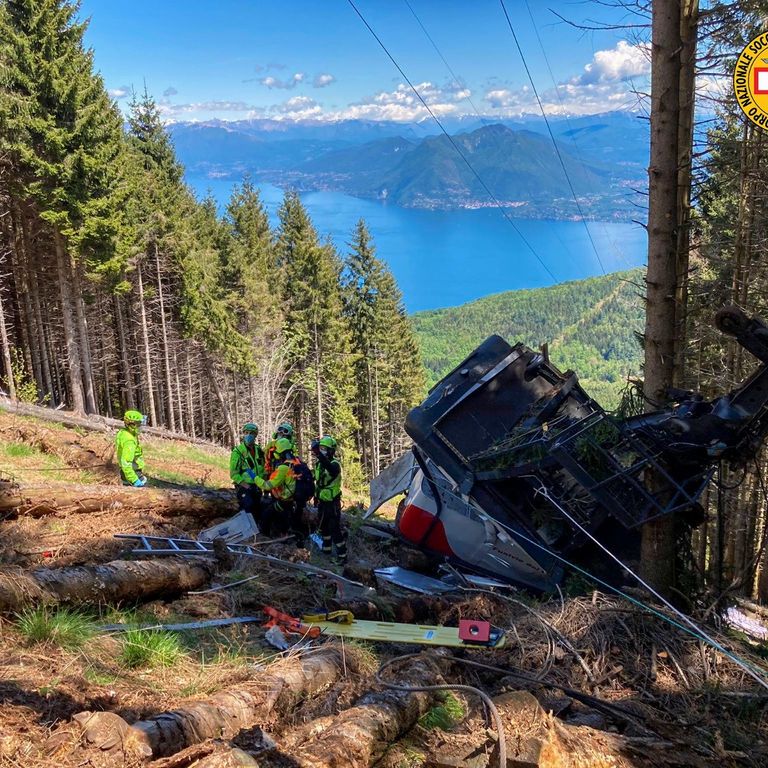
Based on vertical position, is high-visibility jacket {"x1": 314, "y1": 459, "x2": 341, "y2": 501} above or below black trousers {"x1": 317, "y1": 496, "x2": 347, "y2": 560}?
above

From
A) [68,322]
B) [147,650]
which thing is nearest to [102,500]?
[147,650]

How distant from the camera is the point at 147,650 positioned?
4199mm

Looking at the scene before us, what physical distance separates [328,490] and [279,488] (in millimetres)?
750

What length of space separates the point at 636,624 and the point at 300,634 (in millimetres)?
2948

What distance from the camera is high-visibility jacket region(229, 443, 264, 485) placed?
31.4 feet

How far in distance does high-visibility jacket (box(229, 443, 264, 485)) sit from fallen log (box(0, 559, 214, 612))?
327cm

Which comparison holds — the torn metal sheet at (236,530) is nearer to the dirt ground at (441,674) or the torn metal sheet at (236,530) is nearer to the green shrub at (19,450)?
the dirt ground at (441,674)

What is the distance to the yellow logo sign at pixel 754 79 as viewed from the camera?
283 inches

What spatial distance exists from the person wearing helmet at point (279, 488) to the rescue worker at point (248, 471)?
11cm

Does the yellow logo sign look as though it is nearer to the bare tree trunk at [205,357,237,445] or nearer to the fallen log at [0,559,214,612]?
the fallen log at [0,559,214,612]

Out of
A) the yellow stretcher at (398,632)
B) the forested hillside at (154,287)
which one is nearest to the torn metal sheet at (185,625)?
the yellow stretcher at (398,632)

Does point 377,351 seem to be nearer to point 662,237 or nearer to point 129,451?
point 129,451

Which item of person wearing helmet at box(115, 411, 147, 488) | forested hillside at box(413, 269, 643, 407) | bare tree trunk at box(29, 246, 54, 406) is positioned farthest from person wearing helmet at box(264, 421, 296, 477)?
forested hillside at box(413, 269, 643, 407)

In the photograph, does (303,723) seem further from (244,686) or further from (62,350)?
(62,350)
